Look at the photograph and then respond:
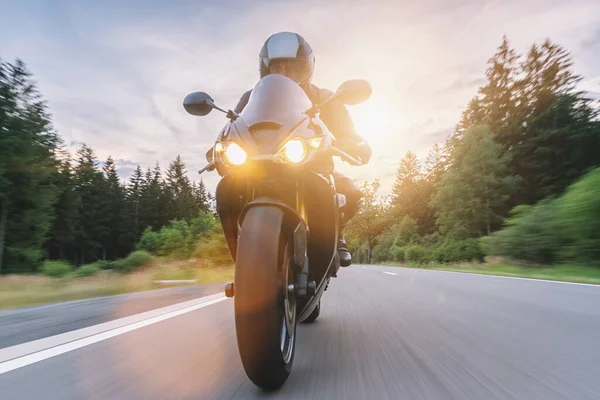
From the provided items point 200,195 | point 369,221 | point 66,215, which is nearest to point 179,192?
point 200,195

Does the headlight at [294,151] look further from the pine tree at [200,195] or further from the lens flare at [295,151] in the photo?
the pine tree at [200,195]

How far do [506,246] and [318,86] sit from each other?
19.1 meters

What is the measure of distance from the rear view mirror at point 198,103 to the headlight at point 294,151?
823mm

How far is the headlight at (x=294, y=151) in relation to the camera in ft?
A: 7.70

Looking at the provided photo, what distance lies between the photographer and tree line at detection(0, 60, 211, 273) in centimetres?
3566

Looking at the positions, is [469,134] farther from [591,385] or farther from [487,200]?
[591,385]

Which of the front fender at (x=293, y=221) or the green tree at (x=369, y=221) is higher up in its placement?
the green tree at (x=369, y=221)

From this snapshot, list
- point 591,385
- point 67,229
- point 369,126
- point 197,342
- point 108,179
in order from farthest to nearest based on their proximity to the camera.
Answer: point 108,179
point 67,229
point 369,126
point 197,342
point 591,385

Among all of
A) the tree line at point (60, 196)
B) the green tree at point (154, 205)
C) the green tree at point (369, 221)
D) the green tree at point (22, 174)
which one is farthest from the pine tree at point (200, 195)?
the green tree at point (22, 174)

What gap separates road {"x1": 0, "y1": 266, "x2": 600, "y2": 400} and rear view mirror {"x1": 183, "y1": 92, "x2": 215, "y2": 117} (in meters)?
1.62

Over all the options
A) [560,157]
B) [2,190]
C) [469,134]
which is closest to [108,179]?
[2,190]

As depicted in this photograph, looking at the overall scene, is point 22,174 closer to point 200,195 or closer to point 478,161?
point 478,161

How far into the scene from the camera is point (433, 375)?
89.6 inches

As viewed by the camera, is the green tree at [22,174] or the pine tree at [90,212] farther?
the pine tree at [90,212]
